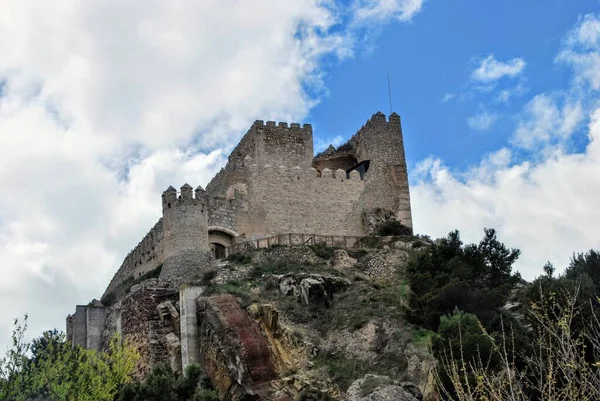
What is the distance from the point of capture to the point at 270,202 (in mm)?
47188

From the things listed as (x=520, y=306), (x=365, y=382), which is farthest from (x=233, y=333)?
(x=520, y=306)

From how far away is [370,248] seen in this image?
44.4m

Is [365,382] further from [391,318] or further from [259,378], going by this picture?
[391,318]

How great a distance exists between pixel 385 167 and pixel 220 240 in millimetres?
12193

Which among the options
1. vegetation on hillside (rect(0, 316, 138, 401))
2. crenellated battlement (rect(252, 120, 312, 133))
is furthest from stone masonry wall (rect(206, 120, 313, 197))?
vegetation on hillside (rect(0, 316, 138, 401))

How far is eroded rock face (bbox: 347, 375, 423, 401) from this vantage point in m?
23.5

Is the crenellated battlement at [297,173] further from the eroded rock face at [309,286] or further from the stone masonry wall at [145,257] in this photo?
the eroded rock face at [309,286]

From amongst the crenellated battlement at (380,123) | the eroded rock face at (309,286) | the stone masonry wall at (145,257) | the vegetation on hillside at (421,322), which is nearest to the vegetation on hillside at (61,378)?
the vegetation on hillside at (421,322)

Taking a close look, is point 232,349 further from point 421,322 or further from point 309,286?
point 421,322

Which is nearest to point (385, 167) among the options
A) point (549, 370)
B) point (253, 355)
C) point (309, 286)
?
point (309, 286)

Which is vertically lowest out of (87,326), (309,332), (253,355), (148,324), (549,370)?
(549,370)

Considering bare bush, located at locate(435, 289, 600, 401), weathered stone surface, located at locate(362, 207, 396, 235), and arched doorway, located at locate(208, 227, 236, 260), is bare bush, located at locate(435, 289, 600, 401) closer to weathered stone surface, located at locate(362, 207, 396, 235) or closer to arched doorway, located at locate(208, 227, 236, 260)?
weathered stone surface, located at locate(362, 207, 396, 235)

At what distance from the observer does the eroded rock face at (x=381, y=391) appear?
77.2ft

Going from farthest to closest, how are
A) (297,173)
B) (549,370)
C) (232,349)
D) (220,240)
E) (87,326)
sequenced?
(297,173), (87,326), (220,240), (232,349), (549,370)
